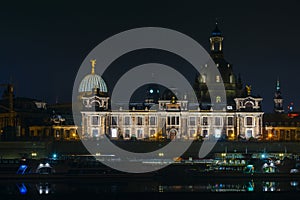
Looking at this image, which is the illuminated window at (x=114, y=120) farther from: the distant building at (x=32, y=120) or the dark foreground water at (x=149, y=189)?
the dark foreground water at (x=149, y=189)

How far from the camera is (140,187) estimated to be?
71.3 metres

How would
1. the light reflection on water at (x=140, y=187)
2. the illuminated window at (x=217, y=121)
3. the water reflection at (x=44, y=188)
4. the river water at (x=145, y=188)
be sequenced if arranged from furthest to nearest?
the illuminated window at (x=217, y=121) → the light reflection on water at (x=140, y=187) → the water reflection at (x=44, y=188) → the river water at (x=145, y=188)

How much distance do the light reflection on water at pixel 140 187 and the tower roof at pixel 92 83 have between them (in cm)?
6266

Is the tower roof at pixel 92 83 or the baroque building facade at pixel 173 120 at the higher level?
the tower roof at pixel 92 83

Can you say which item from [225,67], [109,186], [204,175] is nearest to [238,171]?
[204,175]

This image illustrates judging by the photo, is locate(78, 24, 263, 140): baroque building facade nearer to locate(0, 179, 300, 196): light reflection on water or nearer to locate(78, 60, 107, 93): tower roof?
locate(78, 60, 107, 93): tower roof

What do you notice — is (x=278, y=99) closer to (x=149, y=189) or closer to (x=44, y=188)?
(x=149, y=189)

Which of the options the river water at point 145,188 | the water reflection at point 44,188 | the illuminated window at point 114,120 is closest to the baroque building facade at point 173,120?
the illuminated window at point 114,120

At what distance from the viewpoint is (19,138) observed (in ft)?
369

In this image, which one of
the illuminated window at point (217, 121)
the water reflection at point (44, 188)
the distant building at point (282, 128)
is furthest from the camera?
the distant building at point (282, 128)

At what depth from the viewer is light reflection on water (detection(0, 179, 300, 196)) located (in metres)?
67.7

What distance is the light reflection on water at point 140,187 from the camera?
67.7 metres

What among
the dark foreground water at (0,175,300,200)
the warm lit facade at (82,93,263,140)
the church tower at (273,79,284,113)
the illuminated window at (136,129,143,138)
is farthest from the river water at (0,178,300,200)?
the church tower at (273,79,284,113)

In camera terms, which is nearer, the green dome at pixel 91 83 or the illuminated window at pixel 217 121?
the illuminated window at pixel 217 121
